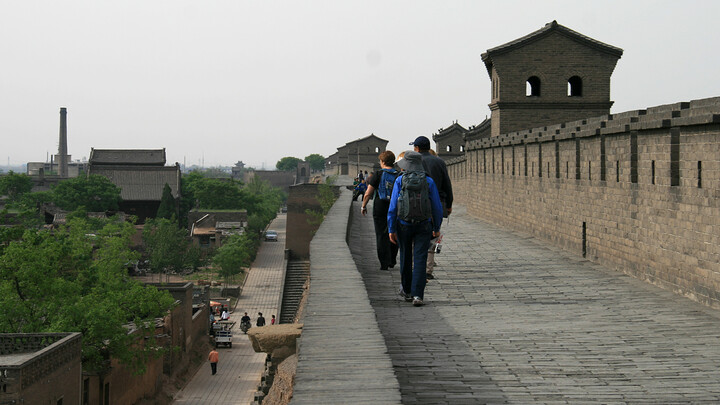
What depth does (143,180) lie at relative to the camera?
3543 inches

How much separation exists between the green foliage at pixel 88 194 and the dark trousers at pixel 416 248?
78115mm

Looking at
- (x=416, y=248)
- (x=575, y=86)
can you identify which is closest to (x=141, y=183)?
(x=575, y=86)

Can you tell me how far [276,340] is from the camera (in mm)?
6473

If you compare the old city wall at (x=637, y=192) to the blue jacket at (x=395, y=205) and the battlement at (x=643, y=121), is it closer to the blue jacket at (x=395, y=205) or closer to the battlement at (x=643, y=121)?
the battlement at (x=643, y=121)

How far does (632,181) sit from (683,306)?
131 inches

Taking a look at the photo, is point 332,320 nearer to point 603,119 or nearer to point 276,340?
point 276,340

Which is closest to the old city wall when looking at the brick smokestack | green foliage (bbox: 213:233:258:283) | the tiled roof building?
green foliage (bbox: 213:233:258:283)

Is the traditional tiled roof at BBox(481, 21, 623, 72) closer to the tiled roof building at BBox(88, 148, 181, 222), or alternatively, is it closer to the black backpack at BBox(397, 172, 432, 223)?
the black backpack at BBox(397, 172, 432, 223)

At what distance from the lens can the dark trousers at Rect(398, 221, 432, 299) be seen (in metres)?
8.19

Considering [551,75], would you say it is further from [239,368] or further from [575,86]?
[239,368]

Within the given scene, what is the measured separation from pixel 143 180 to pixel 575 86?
6448 cm

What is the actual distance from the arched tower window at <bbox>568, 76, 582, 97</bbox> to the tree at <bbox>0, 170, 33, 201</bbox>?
3106 inches

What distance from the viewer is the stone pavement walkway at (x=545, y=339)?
214 inches

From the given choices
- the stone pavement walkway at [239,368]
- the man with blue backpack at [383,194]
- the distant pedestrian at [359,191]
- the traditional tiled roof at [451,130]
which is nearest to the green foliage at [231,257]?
the stone pavement walkway at [239,368]
